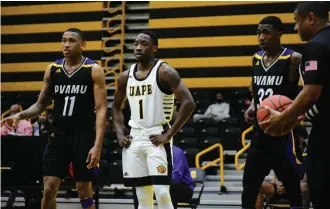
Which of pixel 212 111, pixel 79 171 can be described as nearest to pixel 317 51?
pixel 79 171

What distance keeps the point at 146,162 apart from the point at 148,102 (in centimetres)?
57

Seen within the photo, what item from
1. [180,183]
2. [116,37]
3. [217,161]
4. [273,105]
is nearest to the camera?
[273,105]

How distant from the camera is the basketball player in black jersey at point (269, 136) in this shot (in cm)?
553

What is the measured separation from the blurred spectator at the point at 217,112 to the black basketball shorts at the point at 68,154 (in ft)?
23.0

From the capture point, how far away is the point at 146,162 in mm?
5617

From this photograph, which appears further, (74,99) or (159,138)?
(74,99)

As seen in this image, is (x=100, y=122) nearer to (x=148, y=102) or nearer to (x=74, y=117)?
(x=74, y=117)

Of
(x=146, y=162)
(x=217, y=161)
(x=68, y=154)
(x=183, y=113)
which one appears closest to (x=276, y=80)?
(x=183, y=113)

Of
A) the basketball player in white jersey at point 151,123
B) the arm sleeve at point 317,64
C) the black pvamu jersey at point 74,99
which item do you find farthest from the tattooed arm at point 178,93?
the arm sleeve at point 317,64

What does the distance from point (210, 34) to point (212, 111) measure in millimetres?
3018

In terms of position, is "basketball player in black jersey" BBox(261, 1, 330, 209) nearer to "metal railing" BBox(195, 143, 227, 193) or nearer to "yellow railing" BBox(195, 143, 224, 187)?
"metal railing" BBox(195, 143, 227, 193)

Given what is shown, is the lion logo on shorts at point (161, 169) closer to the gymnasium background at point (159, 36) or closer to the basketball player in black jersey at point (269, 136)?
the basketball player in black jersey at point (269, 136)

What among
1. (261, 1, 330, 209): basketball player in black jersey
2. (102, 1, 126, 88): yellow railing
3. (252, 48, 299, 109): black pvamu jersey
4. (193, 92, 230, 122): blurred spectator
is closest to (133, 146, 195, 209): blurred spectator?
(252, 48, 299, 109): black pvamu jersey

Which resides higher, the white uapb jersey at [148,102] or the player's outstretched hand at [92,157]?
the white uapb jersey at [148,102]
